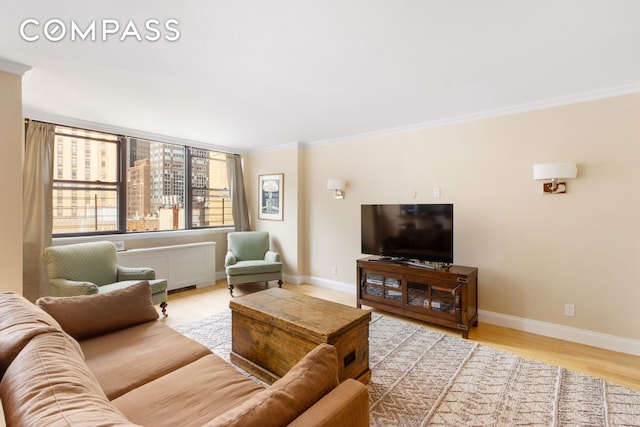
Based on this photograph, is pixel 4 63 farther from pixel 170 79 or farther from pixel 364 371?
pixel 364 371

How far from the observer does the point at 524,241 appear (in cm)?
314

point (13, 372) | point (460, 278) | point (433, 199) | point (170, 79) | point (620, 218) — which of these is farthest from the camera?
point (433, 199)

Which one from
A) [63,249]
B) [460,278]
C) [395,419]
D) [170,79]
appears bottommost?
[395,419]

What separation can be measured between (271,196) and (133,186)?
2087 mm

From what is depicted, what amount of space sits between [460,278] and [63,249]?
4175mm

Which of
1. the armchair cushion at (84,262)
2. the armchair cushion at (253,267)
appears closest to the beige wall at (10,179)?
the armchair cushion at (84,262)

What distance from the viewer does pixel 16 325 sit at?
1.32 metres

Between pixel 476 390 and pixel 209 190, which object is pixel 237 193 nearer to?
pixel 209 190

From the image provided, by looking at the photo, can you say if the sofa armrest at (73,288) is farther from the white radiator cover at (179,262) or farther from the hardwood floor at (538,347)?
the white radiator cover at (179,262)

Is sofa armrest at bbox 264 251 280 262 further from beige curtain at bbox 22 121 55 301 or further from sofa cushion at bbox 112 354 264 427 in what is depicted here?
sofa cushion at bbox 112 354 264 427

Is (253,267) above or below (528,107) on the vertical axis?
below

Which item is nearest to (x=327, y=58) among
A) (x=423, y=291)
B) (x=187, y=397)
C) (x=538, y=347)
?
(x=187, y=397)

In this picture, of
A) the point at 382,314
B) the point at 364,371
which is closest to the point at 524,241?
the point at 382,314

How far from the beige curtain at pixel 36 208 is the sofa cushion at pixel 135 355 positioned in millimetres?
2283
